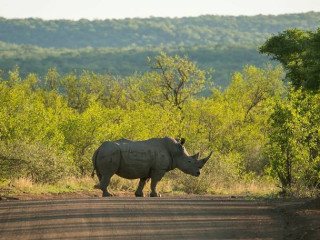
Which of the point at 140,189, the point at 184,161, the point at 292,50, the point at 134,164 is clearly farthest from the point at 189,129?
the point at 134,164

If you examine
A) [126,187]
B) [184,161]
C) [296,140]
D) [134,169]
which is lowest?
[126,187]

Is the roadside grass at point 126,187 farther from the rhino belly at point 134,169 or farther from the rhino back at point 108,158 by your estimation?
the rhino back at point 108,158

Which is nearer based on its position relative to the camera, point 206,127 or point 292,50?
point 292,50

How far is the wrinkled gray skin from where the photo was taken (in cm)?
2411

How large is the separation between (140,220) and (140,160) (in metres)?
8.36

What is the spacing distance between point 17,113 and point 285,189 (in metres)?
15.6

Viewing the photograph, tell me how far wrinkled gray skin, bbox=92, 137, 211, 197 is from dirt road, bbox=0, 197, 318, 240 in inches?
162

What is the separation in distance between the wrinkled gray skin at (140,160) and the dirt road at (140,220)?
4110 millimetres

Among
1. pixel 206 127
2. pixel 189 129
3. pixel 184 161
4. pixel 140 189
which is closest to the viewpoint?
pixel 140 189

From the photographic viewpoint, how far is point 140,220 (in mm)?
16109

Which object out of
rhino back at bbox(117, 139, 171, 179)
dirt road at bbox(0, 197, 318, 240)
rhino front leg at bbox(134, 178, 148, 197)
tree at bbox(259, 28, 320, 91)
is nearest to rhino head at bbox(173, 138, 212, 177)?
rhino back at bbox(117, 139, 171, 179)

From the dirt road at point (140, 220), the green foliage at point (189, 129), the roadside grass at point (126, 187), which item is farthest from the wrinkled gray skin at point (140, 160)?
the dirt road at point (140, 220)

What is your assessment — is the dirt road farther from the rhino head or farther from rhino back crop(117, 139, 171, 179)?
the rhino head

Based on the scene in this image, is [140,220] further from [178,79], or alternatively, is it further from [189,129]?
[178,79]
